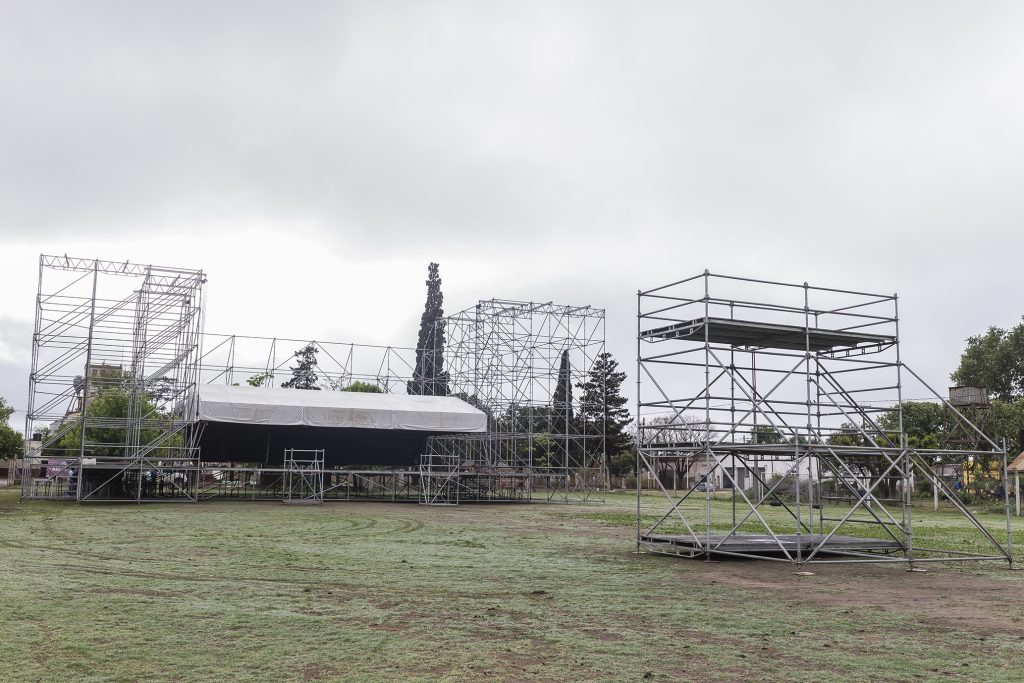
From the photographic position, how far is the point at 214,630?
8336mm

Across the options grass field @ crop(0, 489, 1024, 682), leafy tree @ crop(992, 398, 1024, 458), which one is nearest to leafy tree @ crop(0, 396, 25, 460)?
grass field @ crop(0, 489, 1024, 682)

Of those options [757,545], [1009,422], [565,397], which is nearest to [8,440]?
[565,397]

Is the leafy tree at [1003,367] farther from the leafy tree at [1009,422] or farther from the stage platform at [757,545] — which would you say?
the stage platform at [757,545]

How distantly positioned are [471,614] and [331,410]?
26.6 metres

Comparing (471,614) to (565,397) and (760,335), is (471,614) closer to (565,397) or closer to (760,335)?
(760,335)

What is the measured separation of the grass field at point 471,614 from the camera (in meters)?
7.17

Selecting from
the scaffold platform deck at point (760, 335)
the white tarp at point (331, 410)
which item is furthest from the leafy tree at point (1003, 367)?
the scaffold platform deck at point (760, 335)

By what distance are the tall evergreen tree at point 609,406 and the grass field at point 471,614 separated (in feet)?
166

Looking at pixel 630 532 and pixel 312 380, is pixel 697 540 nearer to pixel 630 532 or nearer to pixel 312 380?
pixel 630 532

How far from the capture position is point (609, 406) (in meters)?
71.5

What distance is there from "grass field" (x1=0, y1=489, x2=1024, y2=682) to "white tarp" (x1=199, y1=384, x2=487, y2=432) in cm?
1617

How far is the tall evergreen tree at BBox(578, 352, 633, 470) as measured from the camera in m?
67.7

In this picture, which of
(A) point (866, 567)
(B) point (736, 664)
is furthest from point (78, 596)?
(A) point (866, 567)

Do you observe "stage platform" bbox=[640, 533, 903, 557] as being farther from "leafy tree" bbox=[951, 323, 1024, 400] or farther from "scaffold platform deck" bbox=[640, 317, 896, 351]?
"leafy tree" bbox=[951, 323, 1024, 400]
